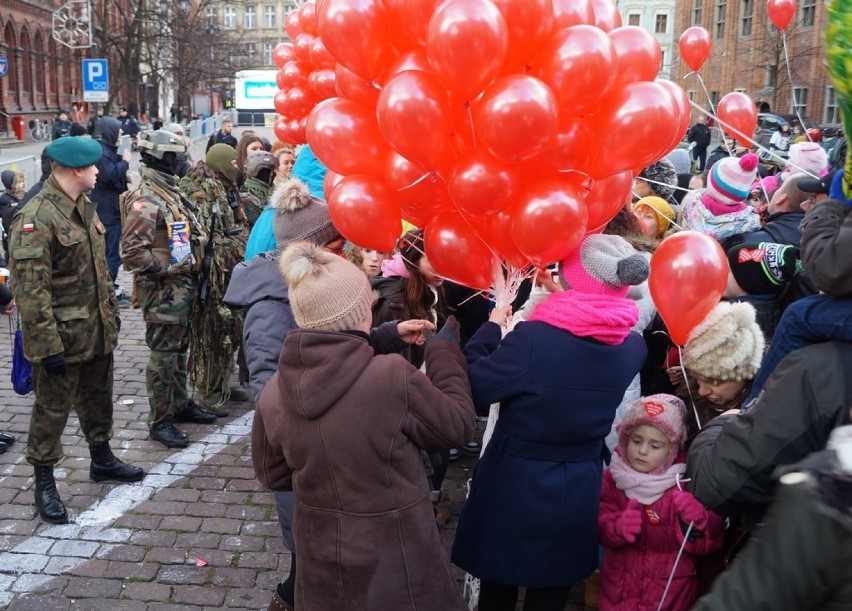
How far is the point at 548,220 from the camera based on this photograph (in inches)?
91.1

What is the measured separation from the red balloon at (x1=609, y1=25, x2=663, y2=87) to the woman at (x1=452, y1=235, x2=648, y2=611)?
1.93 ft

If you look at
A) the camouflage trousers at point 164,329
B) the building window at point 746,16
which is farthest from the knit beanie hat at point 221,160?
the building window at point 746,16

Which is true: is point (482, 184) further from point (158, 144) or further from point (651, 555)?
point (158, 144)

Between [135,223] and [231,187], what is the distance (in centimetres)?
132

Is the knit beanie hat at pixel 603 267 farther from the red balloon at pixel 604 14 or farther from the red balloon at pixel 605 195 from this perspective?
the red balloon at pixel 604 14

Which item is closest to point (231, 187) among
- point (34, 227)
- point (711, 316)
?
A: point (34, 227)

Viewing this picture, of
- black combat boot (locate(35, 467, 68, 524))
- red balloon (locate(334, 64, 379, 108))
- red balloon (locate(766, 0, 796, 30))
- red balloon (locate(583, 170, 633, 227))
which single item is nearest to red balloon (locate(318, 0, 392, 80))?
red balloon (locate(334, 64, 379, 108))

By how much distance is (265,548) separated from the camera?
12.6 ft

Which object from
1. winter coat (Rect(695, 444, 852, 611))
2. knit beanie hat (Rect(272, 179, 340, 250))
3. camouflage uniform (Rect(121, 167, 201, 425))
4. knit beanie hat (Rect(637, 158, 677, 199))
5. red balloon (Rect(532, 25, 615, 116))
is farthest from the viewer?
knit beanie hat (Rect(637, 158, 677, 199))

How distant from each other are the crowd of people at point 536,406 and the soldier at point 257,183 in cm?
212

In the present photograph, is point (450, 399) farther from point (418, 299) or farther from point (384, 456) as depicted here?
point (418, 299)

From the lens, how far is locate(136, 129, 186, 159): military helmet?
4.75m

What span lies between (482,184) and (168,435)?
11.7 ft

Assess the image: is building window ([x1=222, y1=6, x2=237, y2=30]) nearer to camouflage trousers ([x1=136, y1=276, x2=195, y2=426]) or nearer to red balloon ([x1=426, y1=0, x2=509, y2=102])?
camouflage trousers ([x1=136, y1=276, x2=195, y2=426])
